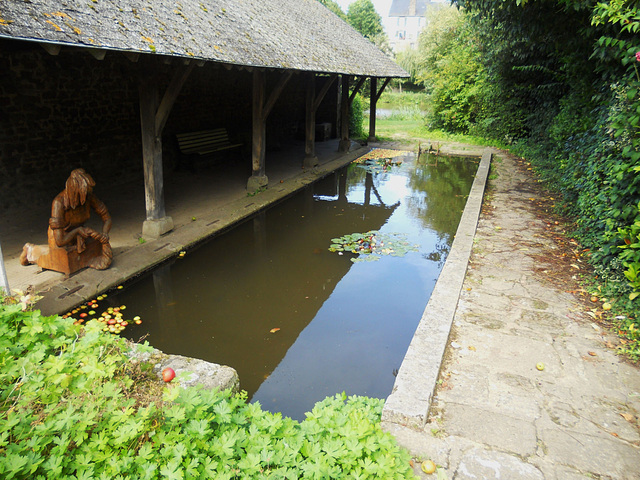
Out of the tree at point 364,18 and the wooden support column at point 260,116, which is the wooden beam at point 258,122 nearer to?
the wooden support column at point 260,116

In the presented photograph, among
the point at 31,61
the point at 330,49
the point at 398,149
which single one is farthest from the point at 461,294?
the point at 398,149

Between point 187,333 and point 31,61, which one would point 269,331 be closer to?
point 187,333

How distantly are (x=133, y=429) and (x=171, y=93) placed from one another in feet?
16.2

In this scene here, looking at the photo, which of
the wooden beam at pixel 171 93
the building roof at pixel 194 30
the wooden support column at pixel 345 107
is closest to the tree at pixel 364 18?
the wooden support column at pixel 345 107

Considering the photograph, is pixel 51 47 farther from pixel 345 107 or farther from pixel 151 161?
pixel 345 107

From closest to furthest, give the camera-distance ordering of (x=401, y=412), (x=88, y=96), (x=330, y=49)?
(x=401, y=412) → (x=88, y=96) → (x=330, y=49)

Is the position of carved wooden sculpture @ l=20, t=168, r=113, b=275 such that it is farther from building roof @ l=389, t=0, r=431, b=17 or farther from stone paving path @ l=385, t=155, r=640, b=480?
building roof @ l=389, t=0, r=431, b=17

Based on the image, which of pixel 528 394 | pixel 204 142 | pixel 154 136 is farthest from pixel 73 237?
pixel 204 142

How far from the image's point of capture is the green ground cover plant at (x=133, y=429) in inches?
74.0

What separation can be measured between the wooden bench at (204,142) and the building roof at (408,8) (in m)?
66.1

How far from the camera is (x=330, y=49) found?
453 inches

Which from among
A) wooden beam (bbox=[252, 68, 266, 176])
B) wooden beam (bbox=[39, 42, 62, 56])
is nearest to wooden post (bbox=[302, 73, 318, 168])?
wooden beam (bbox=[252, 68, 266, 176])

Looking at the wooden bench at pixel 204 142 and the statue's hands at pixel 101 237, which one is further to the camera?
the wooden bench at pixel 204 142

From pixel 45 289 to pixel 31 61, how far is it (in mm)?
4117
